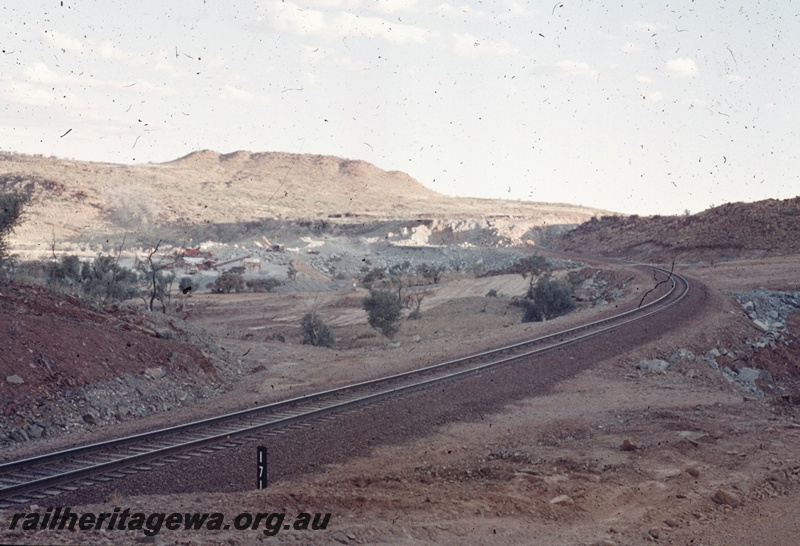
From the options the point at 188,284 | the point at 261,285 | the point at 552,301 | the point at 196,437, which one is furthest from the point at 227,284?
the point at 196,437

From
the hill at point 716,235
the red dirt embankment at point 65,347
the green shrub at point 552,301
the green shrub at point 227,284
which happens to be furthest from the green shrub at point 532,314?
the hill at point 716,235

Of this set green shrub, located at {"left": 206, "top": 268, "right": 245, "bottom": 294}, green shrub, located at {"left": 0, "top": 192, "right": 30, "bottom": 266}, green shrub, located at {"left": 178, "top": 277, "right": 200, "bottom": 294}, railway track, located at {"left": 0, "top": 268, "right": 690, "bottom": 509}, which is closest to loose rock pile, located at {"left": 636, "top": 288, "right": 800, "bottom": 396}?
railway track, located at {"left": 0, "top": 268, "right": 690, "bottom": 509}

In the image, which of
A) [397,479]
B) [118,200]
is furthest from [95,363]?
[118,200]

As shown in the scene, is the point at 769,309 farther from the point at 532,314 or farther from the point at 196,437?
the point at 196,437

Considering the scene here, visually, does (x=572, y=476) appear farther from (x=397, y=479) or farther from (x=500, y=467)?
Result: (x=397, y=479)

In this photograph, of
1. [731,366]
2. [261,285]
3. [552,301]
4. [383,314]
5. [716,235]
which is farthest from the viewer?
[716,235]
